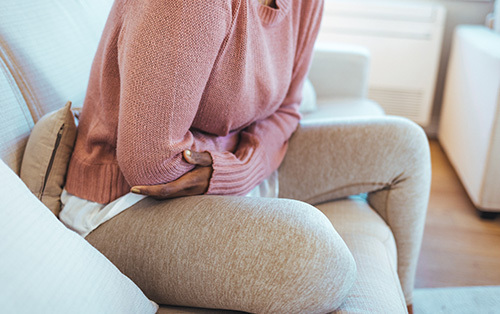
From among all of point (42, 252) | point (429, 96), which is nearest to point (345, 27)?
point (429, 96)

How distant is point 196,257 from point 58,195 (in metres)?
0.32

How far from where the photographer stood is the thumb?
2.48 ft

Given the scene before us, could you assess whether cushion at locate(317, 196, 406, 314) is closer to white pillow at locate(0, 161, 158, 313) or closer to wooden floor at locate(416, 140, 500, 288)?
white pillow at locate(0, 161, 158, 313)

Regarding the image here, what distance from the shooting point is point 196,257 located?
0.66 metres

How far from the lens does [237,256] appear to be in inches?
25.5

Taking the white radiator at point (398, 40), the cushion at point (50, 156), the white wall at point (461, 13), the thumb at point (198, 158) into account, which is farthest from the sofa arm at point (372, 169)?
the white wall at point (461, 13)

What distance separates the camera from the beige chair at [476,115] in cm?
167

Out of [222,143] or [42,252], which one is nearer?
[42,252]

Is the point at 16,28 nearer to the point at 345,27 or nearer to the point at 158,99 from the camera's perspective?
the point at 158,99

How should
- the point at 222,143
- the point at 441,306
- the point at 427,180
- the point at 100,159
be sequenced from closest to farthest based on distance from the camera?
the point at 100,159, the point at 222,143, the point at 427,180, the point at 441,306

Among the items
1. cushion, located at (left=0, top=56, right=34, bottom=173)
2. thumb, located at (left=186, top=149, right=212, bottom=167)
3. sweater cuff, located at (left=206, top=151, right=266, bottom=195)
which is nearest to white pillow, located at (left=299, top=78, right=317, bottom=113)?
sweater cuff, located at (left=206, top=151, right=266, bottom=195)

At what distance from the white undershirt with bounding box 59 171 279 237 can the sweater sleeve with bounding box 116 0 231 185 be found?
7 centimetres

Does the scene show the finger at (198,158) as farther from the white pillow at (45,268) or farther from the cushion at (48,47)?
the cushion at (48,47)

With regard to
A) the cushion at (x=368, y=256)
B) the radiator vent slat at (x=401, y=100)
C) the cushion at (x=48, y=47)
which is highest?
the cushion at (x=48, y=47)
